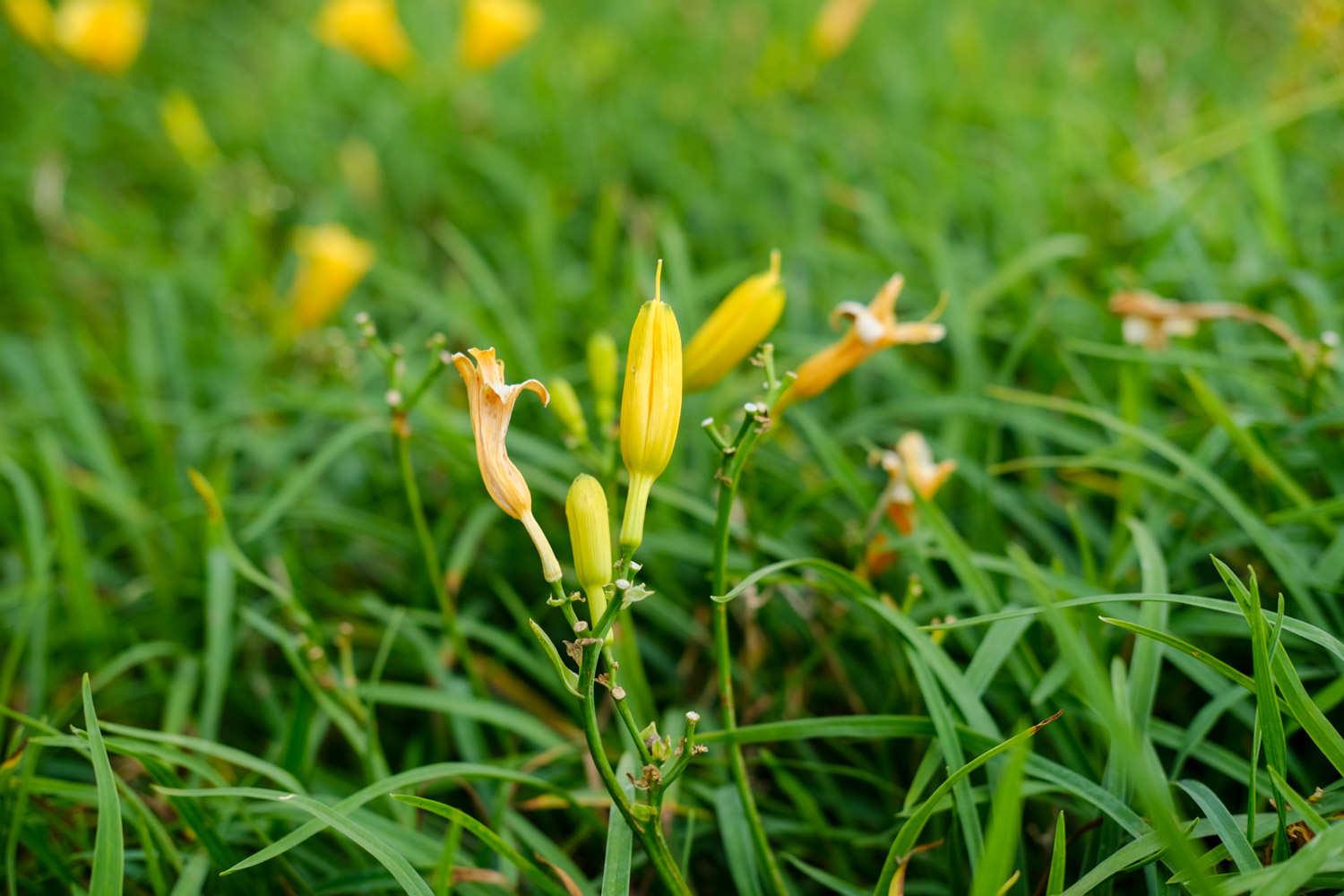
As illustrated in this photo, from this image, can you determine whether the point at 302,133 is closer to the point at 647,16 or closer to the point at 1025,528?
the point at 647,16

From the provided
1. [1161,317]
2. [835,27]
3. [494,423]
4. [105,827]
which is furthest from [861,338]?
[835,27]

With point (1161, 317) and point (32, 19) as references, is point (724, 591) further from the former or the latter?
point (32, 19)

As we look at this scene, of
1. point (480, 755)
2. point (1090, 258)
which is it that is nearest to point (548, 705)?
point (480, 755)

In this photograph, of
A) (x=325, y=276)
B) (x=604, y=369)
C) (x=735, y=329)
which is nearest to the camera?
(x=735, y=329)

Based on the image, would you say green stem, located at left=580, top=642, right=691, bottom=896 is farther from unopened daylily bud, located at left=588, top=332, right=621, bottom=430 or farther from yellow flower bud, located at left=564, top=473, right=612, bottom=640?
unopened daylily bud, located at left=588, top=332, right=621, bottom=430

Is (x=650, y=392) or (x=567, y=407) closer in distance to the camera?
(x=650, y=392)

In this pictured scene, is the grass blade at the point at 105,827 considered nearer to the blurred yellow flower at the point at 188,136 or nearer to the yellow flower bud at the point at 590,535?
the yellow flower bud at the point at 590,535
